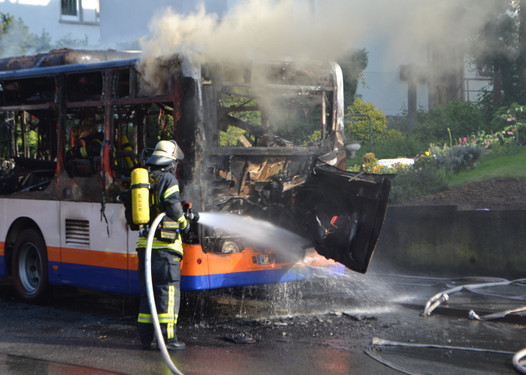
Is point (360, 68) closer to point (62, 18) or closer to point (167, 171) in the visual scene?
point (167, 171)

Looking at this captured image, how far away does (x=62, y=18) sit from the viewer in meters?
31.6

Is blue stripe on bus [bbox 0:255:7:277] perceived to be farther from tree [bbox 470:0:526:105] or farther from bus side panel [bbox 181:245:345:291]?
tree [bbox 470:0:526:105]

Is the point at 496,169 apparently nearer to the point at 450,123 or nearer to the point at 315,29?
the point at 450,123

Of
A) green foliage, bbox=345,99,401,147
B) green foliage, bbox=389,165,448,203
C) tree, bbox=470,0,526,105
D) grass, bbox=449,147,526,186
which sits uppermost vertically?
tree, bbox=470,0,526,105

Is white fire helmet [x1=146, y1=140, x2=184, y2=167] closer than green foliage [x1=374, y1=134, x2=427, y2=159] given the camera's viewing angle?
Yes

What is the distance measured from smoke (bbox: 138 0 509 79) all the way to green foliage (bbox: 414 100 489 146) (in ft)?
29.6

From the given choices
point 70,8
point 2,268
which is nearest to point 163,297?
point 2,268

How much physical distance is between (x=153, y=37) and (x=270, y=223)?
2.41 m

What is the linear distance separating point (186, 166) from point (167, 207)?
1.08 metres

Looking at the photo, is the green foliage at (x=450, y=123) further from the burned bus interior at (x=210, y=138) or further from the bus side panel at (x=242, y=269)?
the bus side panel at (x=242, y=269)

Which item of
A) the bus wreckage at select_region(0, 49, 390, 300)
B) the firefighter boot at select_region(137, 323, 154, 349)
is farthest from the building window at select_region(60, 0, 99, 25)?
the firefighter boot at select_region(137, 323, 154, 349)

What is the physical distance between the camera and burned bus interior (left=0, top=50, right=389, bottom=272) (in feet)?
24.1

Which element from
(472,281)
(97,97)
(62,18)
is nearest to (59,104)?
(97,97)

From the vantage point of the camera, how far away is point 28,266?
9227 mm
